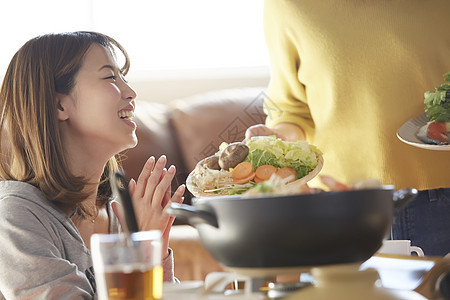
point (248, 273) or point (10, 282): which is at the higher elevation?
point (248, 273)

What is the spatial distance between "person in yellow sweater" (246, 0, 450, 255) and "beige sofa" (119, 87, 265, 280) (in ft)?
4.86

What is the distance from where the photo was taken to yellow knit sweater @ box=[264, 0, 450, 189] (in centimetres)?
181

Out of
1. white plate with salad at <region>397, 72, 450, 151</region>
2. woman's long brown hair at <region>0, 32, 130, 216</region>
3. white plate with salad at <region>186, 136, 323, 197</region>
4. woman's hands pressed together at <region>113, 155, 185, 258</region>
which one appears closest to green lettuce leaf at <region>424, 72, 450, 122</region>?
white plate with salad at <region>397, 72, 450, 151</region>

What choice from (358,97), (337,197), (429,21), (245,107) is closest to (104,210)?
(358,97)

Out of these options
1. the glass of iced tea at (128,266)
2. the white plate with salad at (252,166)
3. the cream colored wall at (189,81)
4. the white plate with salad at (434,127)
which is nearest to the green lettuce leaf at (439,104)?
the white plate with salad at (434,127)

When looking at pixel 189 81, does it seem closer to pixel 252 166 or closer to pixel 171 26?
pixel 171 26

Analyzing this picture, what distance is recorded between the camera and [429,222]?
174 centimetres

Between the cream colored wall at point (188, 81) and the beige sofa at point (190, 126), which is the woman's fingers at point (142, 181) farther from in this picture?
the cream colored wall at point (188, 81)

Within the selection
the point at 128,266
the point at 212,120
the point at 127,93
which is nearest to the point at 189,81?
the point at 212,120

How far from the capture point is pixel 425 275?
2.82 feet

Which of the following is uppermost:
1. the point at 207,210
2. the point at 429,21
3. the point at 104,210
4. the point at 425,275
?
the point at 429,21

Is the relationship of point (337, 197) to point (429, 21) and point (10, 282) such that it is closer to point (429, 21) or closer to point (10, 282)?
point (10, 282)

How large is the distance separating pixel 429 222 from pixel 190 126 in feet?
6.76

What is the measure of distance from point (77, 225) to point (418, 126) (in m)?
0.96
